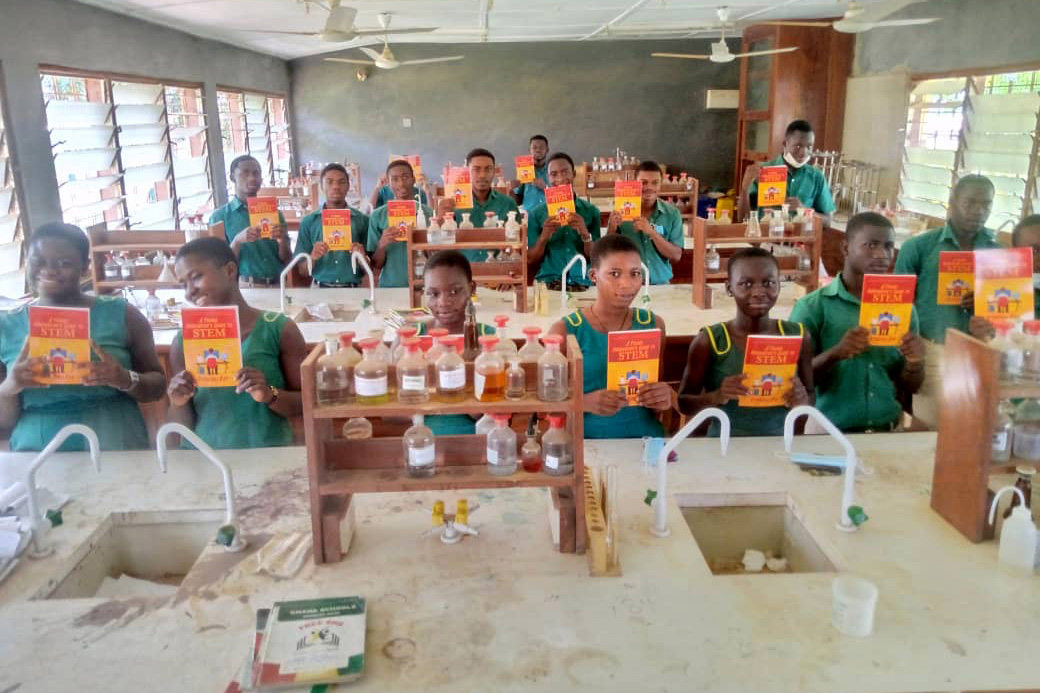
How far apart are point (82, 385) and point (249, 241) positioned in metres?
2.46

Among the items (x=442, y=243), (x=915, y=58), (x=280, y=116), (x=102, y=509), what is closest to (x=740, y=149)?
(x=915, y=58)

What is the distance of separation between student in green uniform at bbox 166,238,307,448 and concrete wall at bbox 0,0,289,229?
11.1 feet

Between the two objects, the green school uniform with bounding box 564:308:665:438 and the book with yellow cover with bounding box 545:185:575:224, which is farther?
the book with yellow cover with bounding box 545:185:575:224

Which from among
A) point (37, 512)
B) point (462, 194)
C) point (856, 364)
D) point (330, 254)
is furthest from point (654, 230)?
point (37, 512)

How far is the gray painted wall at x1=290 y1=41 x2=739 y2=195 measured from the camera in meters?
12.2

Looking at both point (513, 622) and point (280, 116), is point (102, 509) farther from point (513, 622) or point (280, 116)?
point (280, 116)

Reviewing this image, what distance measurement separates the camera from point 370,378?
6.03 feet

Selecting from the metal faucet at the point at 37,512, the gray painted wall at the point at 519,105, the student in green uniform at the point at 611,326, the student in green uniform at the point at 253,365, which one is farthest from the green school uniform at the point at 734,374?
the gray painted wall at the point at 519,105

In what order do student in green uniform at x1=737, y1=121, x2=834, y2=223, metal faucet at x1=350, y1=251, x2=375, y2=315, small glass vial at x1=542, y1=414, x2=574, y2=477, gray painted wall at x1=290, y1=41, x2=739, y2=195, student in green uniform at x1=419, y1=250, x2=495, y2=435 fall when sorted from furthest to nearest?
1. gray painted wall at x1=290, y1=41, x2=739, y2=195
2. student in green uniform at x1=737, y1=121, x2=834, y2=223
3. metal faucet at x1=350, y1=251, x2=375, y2=315
4. student in green uniform at x1=419, y1=250, x2=495, y2=435
5. small glass vial at x1=542, y1=414, x2=574, y2=477

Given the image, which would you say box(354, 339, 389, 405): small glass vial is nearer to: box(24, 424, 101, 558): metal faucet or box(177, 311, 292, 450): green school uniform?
box(24, 424, 101, 558): metal faucet

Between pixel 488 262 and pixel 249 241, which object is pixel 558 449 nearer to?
pixel 488 262

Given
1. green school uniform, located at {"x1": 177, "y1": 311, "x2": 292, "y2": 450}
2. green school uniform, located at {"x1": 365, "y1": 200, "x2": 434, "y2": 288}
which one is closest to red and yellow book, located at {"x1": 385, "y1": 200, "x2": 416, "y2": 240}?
green school uniform, located at {"x1": 365, "y1": 200, "x2": 434, "y2": 288}

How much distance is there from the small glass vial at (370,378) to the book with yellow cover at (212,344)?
24.4 inches

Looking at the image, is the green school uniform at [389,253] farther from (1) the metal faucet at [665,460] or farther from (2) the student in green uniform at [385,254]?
(1) the metal faucet at [665,460]
